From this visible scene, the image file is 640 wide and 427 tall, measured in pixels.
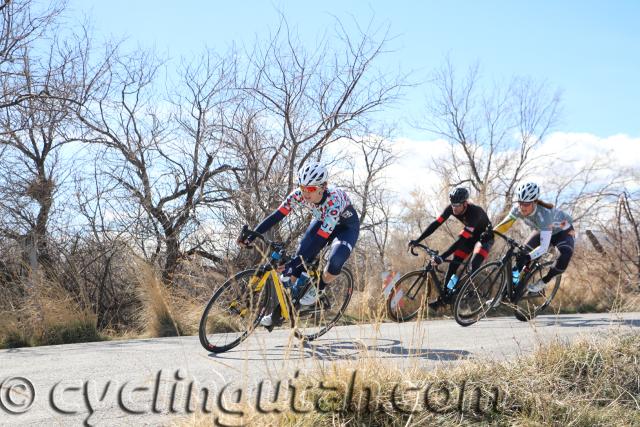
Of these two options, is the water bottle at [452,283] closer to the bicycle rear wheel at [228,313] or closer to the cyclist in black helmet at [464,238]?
the cyclist in black helmet at [464,238]

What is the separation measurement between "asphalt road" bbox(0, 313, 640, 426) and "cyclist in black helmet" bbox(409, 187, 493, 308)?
3.03ft

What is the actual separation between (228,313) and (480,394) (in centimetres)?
321

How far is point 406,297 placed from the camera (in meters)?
10.6

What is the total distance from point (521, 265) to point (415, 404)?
21.4ft

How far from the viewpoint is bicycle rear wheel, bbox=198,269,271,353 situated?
22.7ft

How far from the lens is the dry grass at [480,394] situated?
419cm

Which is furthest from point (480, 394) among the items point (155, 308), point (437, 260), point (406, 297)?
point (155, 308)

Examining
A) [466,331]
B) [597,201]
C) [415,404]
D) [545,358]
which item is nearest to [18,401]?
[415,404]

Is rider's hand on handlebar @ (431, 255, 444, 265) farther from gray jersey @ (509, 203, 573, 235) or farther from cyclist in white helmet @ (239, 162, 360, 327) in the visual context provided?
cyclist in white helmet @ (239, 162, 360, 327)

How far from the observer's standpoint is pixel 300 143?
46.9 ft

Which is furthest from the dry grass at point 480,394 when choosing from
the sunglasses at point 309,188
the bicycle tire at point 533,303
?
the bicycle tire at point 533,303

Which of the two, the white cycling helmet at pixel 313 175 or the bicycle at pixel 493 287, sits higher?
the white cycling helmet at pixel 313 175

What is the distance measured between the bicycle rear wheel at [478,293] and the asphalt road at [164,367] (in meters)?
0.33

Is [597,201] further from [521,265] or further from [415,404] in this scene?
[415,404]
